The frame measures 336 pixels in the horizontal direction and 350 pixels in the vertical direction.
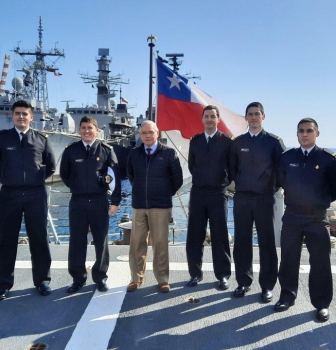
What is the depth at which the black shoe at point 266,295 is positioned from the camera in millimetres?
3685

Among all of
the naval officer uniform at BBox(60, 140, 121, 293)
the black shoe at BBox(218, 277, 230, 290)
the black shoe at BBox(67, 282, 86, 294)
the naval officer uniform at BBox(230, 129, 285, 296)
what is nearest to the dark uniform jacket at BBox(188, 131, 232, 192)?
the naval officer uniform at BBox(230, 129, 285, 296)

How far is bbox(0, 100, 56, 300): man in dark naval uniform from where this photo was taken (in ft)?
12.3

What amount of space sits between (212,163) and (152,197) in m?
0.76

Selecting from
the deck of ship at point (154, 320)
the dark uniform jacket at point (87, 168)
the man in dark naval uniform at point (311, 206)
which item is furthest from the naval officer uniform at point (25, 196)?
the man in dark naval uniform at point (311, 206)

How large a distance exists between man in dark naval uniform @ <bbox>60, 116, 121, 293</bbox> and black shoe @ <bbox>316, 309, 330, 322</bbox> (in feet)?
7.12

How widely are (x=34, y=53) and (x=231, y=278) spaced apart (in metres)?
55.6

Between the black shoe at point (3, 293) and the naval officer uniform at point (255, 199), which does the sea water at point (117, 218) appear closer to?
the naval officer uniform at point (255, 199)

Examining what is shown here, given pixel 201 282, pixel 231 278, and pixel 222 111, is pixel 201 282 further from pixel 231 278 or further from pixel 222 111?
pixel 222 111

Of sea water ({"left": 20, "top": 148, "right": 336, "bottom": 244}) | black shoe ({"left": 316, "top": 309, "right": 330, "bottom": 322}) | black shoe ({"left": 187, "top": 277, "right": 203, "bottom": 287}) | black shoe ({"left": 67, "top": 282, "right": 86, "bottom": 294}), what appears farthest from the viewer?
sea water ({"left": 20, "top": 148, "right": 336, "bottom": 244})

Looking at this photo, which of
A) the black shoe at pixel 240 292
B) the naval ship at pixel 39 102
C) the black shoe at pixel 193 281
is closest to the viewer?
the black shoe at pixel 240 292

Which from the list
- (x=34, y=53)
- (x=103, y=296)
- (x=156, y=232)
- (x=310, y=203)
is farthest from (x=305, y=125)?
(x=34, y=53)

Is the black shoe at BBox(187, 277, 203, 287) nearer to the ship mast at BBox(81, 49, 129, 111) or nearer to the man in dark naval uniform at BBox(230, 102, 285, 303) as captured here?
the man in dark naval uniform at BBox(230, 102, 285, 303)

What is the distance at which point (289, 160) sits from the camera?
11.4 feet

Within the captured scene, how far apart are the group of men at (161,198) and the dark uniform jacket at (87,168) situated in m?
0.01
